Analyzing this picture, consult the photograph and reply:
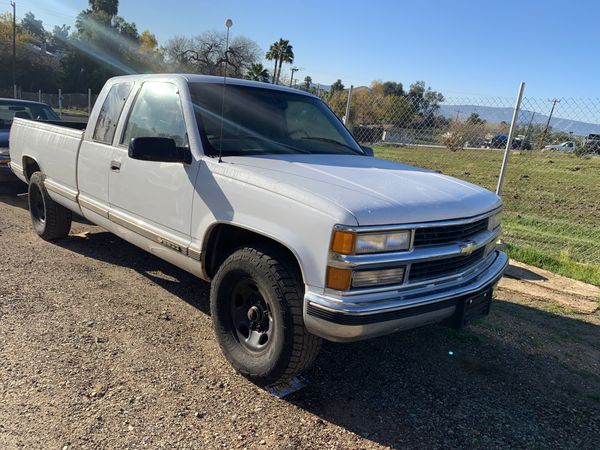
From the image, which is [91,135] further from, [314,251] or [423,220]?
[423,220]

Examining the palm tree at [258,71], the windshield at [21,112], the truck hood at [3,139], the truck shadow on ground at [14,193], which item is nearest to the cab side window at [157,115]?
the truck shadow on ground at [14,193]

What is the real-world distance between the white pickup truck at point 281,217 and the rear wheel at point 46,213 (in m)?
1.21

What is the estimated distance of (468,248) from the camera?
291 centimetres

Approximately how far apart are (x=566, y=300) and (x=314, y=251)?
3.65m

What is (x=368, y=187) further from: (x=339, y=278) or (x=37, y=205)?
(x=37, y=205)

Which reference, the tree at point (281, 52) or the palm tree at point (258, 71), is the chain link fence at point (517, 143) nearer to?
the palm tree at point (258, 71)

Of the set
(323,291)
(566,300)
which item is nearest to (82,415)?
(323,291)

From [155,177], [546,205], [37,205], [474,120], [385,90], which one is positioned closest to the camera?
[155,177]

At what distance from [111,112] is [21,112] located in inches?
219

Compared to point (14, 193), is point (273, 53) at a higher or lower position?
higher

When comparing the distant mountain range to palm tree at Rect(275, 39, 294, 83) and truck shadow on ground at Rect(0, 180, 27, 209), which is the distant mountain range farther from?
palm tree at Rect(275, 39, 294, 83)

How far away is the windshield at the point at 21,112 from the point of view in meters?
8.57

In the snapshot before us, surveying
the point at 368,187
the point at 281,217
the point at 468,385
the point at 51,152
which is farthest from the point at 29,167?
the point at 468,385

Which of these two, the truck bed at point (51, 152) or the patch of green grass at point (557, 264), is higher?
the truck bed at point (51, 152)
